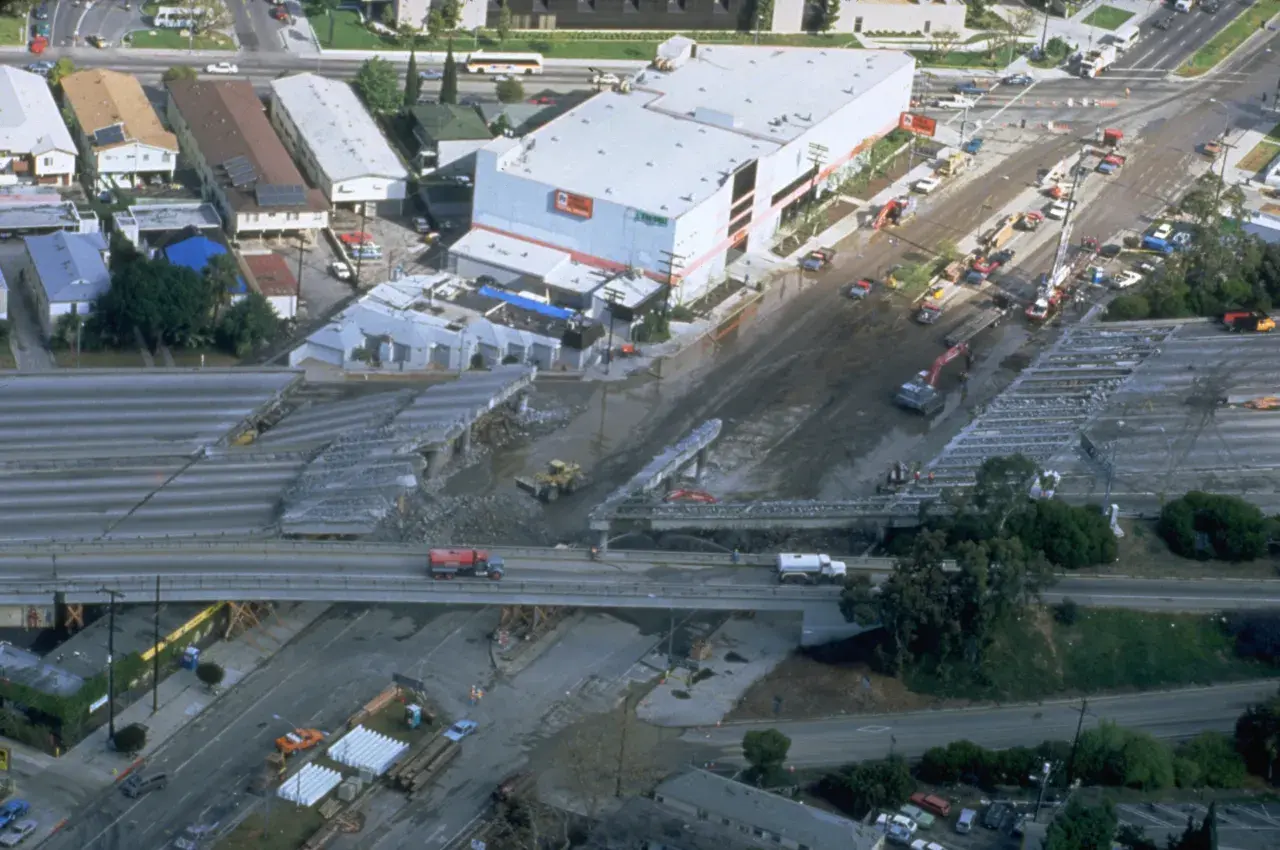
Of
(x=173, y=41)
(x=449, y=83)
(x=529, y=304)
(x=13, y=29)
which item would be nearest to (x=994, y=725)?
(x=529, y=304)

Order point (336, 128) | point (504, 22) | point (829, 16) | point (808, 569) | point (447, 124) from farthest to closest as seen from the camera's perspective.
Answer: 1. point (829, 16)
2. point (504, 22)
3. point (447, 124)
4. point (336, 128)
5. point (808, 569)

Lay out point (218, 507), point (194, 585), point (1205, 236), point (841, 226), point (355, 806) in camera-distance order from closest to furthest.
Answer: point (355, 806), point (194, 585), point (218, 507), point (1205, 236), point (841, 226)

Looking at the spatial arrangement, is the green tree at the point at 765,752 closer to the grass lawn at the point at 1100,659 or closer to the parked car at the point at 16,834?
the grass lawn at the point at 1100,659

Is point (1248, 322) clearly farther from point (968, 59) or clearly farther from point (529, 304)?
point (968, 59)

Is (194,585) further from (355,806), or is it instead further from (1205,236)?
(1205,236)

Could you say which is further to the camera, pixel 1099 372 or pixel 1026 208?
pixel 1026 208

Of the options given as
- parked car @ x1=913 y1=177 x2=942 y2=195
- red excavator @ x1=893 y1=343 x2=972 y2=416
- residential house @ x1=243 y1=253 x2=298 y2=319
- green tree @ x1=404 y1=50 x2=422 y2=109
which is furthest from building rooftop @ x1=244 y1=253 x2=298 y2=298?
Result: parked car @ x1=913 y1=177 x2=942 y2=195

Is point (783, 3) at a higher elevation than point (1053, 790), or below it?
higher

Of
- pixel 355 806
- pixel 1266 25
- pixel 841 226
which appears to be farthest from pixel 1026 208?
pixel 355 806
